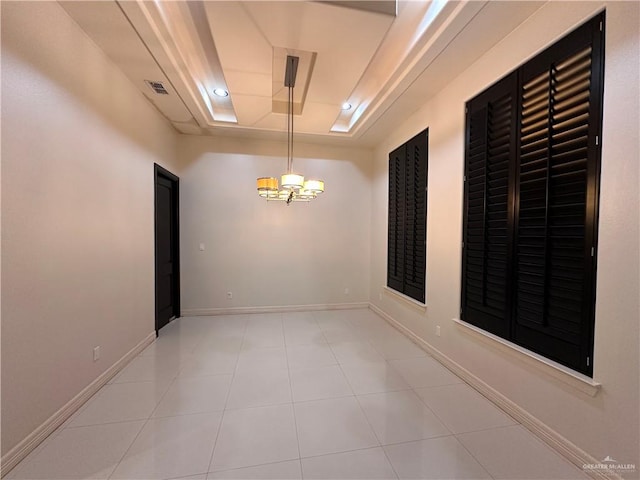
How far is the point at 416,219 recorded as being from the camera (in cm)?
346

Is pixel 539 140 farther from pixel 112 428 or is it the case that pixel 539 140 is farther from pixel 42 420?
pixel 42 420

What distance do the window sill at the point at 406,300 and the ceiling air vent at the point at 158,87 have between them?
3.99 m

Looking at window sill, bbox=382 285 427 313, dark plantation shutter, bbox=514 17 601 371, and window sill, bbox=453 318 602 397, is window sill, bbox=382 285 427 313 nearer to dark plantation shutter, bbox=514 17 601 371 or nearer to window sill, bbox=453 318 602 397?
window sill, bbox=453 318 602 397

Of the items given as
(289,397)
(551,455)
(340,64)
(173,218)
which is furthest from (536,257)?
(173,218)

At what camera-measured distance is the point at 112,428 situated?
1.88m

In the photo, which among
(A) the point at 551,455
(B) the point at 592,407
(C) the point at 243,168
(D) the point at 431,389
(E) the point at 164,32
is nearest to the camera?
(B) the point at 592,407

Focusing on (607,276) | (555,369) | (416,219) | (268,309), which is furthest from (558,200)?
(268,309)

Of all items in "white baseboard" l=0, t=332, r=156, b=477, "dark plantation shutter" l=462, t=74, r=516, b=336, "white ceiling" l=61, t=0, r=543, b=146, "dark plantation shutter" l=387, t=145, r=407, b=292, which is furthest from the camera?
"dark plantation shutter" l=387, t=145, r=407, b=292

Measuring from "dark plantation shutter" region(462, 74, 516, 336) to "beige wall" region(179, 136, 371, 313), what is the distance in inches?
99.3

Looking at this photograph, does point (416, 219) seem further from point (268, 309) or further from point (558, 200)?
point (268, 309)

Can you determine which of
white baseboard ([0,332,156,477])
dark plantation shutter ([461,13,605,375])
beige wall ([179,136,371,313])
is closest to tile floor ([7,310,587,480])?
white baseboard ([0,332,156,477])

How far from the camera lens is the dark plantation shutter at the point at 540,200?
1.59 m

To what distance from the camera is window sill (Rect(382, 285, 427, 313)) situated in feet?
10.8

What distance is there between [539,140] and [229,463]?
10.1 feet
